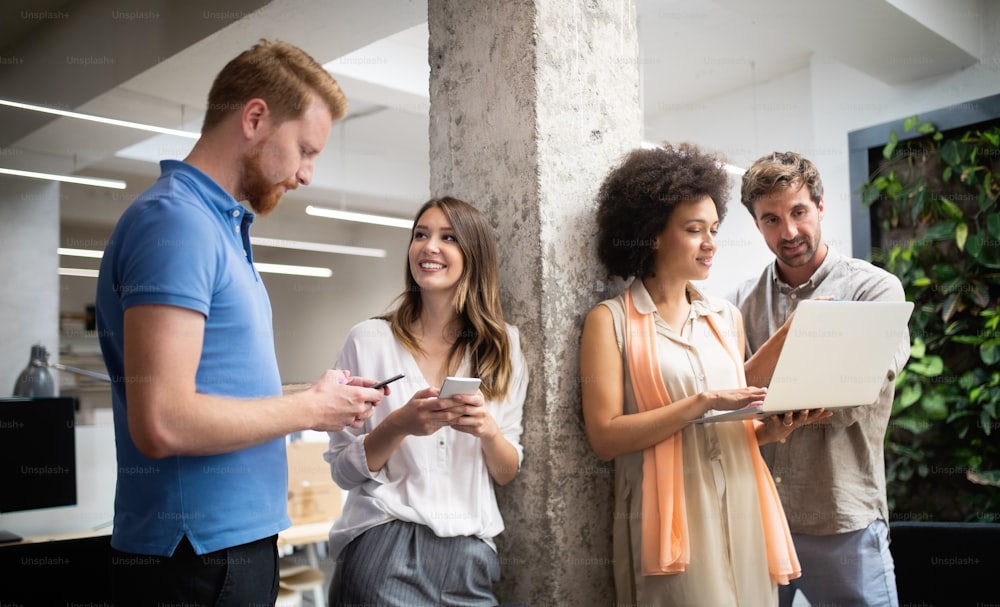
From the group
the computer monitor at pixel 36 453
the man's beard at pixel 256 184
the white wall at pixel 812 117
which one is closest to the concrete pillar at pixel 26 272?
the computer monitor at pixel 36 453

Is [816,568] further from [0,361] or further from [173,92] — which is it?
[0,361]

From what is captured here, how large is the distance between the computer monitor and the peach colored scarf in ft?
8.23

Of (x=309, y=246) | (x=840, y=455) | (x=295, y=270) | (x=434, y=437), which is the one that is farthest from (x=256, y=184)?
(x=295, y=270)

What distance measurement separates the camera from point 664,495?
1869 millimetres

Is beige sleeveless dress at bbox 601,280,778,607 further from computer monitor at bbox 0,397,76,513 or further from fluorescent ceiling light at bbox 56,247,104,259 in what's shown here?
fluorescent ceiling light at bbox 56,247,104,259

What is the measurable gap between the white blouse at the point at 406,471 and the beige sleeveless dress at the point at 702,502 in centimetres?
33

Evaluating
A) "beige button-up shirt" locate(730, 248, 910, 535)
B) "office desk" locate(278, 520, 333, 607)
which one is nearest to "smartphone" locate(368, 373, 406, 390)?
"beige button-up shirt" locate(730, 248, 910, 535)

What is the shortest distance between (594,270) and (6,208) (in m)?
6.55

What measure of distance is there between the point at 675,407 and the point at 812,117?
15.8ft

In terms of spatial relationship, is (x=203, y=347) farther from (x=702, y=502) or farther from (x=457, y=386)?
(x=702, y=502)

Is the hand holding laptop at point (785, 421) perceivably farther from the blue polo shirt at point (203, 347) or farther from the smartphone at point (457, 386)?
the blue polo shirt at point (203, 347)

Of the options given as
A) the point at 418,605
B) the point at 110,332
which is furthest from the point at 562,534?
the point at 110,332

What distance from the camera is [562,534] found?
6.66 ft

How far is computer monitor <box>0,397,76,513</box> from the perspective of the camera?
123 inches
